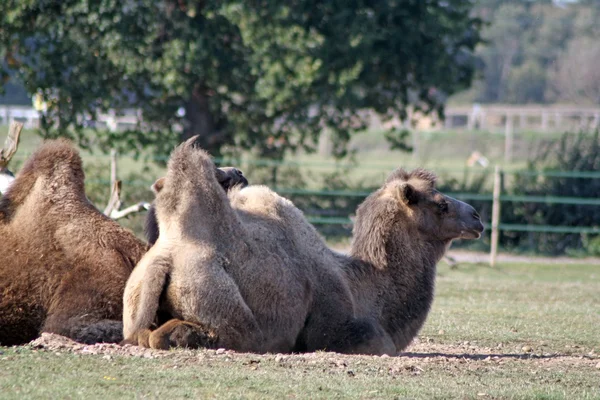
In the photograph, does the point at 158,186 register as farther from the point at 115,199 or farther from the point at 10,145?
the point at 115,199

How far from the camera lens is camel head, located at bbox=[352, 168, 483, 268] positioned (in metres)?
8.34

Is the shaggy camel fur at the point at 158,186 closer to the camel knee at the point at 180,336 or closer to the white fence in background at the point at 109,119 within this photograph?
the camel knee at the point at 180,336

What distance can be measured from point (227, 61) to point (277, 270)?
48.5 feet

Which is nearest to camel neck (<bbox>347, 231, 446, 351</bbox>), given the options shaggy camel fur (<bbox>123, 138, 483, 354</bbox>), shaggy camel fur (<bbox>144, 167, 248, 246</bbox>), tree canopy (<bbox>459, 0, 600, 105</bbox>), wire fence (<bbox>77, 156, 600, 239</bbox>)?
shaggy camel fur (<bbox>123, 138, 483, 354</bbox>)

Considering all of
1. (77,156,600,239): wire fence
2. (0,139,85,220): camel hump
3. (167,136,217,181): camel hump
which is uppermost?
(167,136,217,181): camel hump

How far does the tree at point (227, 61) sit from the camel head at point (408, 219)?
41.4 feet

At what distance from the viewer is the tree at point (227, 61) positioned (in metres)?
20.8

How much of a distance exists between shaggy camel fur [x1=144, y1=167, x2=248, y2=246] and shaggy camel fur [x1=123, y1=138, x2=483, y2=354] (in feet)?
2.03

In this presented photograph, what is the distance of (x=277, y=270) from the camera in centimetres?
732

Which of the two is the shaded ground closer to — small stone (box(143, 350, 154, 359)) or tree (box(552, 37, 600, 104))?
small stone (box(143, 350, 154, 359))

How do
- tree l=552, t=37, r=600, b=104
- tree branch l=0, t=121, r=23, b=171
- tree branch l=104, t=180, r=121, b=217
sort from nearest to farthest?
1. tree branch l=0, t=121, r=23, b=171
2. tree branch l=104, t=180, r=121, b=217
3. tree l=552, t=37, r=600, b=104

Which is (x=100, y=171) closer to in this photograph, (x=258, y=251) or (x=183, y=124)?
(x=183, y=124)

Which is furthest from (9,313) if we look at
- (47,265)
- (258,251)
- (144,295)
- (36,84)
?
(36,84)

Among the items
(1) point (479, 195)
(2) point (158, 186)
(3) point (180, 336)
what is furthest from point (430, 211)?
(1) point (479, 195)
